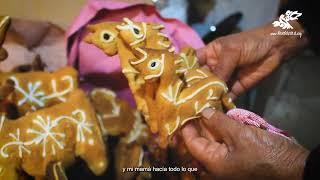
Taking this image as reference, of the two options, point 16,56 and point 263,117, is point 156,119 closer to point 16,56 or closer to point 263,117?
point 263,117

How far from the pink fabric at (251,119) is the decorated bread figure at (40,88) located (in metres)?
0.26

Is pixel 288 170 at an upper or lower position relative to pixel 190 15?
lower

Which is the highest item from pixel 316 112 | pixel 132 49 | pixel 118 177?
pixel 132 49

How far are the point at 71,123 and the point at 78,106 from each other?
3 cm

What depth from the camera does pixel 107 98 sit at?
71cm

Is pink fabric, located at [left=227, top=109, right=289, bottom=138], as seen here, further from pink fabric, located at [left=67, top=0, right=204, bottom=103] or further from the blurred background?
pink fabric, located at [left=67, top=0, right=204, bottom=103]

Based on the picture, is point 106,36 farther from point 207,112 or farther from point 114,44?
point 207,112

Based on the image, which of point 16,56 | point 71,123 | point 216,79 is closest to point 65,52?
point 16,56

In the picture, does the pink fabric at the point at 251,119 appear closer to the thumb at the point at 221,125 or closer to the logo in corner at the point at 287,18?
the thumb at the point at 221,125

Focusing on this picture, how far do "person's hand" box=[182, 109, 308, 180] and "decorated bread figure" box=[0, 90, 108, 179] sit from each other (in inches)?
5.8

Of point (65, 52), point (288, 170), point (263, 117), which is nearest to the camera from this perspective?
point (288, 170)

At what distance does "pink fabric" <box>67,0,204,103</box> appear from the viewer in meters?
0.72

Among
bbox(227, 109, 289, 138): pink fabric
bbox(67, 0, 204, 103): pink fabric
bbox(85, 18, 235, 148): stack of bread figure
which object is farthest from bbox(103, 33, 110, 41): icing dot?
bbox(227, 109, 289, 138): pink fabric

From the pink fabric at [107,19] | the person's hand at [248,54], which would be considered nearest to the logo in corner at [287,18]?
the person's hand at [248,54]
